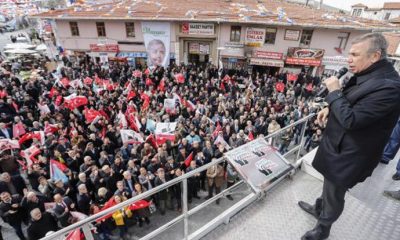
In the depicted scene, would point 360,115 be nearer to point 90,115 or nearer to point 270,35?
point 90,115

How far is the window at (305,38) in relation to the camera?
20.4 metres

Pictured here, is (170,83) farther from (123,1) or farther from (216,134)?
(123,1)

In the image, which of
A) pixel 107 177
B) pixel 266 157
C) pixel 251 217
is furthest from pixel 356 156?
pixel 107 177

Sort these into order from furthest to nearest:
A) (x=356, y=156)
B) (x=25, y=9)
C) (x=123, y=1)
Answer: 1. (x=25, y=9)
2. (x=123, y=1)
3. (x=356, y=156)

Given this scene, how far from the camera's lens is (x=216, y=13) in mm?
22016

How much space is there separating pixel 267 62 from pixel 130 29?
13.6 metres

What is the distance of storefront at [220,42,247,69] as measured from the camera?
852 inches

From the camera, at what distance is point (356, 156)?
7.08ft

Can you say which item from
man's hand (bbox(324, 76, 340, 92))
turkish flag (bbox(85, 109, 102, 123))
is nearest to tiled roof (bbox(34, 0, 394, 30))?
turkish flag (bbox(85, 109, 102, 123))

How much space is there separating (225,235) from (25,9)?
5574cm

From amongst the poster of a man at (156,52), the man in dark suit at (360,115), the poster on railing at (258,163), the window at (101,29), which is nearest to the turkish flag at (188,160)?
the poster on railing at (258,163)

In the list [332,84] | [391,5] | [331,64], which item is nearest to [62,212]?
[332,84]

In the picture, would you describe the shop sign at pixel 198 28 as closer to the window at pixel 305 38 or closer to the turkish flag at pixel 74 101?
the window at pixel 305 38

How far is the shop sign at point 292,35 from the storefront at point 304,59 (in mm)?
869
